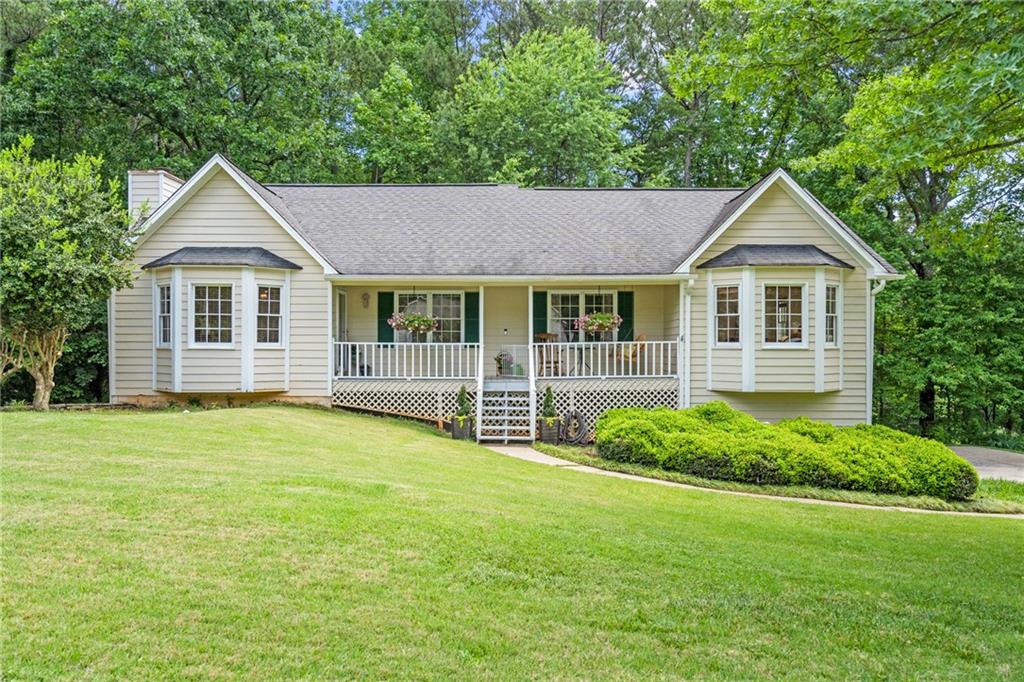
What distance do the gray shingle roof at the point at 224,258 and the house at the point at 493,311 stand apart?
0.17ft

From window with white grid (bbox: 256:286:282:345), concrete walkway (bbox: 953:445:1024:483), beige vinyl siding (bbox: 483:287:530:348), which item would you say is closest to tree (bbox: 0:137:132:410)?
window with white grid (bbox: 256:286:282:345)

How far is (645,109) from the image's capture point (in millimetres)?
30859

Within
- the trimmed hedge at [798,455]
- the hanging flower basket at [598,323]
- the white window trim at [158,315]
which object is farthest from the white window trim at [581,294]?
the white window trim at [158,315]

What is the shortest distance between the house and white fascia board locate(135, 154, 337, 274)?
0.13 feet

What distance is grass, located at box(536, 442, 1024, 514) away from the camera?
972cm

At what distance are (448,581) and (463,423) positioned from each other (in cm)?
928

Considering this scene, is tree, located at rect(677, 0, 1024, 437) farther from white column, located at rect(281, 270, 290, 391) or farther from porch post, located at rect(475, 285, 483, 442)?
white column, located at rect(281, 270, 290, 391)

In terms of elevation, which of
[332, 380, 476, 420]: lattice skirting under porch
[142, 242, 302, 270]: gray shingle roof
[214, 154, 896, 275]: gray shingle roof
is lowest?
[332, 380, 476, 420]: lattice skirting under porch

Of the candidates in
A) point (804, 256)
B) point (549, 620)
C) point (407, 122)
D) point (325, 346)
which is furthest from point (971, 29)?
point (407, 122)

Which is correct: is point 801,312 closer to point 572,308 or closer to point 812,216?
point 812,216

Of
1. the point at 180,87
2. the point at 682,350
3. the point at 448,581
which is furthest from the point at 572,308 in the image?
the point at 180,87

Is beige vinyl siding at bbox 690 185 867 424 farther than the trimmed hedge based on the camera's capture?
Yes

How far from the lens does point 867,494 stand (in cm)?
1009

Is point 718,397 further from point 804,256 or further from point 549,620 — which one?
point 549,620
